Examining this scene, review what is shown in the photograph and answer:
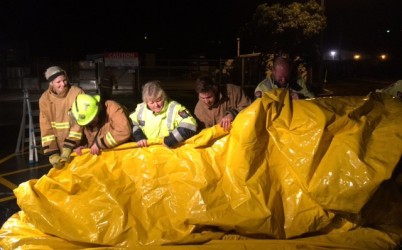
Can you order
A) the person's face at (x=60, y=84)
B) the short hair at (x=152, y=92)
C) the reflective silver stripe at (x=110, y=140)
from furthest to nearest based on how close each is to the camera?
the person's face at (x=60, y=84) < the reflective silver stripe at (x=110, y=140) < the short hair at (x=152, y=92)

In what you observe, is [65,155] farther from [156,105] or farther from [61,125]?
[156,105]

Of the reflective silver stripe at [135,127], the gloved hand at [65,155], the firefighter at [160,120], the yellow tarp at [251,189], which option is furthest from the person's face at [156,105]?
the gloved hand at [65,155]

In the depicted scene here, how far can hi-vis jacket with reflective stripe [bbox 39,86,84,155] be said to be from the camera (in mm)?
4762

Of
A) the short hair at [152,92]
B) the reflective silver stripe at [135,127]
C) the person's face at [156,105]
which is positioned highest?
the short hair at [152,92]

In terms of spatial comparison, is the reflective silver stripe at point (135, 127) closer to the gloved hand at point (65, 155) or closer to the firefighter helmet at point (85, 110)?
the firefighter helmet at point (85, 110)

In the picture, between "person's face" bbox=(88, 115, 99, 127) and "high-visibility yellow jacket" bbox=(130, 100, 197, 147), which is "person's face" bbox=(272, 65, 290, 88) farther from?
"person's face" bbox=(88, 115, 99, 127)

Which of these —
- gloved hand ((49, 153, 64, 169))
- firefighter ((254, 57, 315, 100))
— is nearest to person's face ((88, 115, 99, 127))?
gloved hand ((49, 153, 64, 169))

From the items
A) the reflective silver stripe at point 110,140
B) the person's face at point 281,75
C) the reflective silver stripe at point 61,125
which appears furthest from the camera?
the person's face at point 281,75

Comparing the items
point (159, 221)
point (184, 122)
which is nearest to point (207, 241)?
point (159, 221)

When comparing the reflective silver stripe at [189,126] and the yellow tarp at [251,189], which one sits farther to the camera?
the reflective silver stripe at [189,126]

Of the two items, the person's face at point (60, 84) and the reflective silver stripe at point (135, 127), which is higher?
the person's face at point (60, 84)

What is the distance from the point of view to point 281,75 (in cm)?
495

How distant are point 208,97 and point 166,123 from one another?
521 mm

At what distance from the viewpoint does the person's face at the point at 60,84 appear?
467cm
